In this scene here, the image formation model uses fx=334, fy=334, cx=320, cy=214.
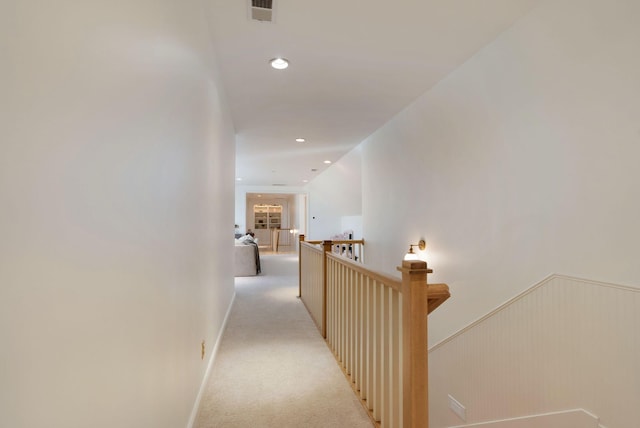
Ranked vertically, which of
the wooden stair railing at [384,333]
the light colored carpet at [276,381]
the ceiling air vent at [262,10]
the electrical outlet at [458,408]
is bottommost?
the electrical outlet at [458,408]

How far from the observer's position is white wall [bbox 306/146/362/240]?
747 cm

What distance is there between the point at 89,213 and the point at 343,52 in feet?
7.83

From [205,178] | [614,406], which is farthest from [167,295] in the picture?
[614,406]

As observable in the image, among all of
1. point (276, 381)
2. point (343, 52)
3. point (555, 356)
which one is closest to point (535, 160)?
point (555, 356)

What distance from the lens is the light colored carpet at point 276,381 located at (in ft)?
6.35

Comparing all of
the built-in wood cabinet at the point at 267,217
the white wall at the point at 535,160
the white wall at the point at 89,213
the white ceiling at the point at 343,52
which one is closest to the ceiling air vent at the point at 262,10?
the white ceiling at the point at 343,52

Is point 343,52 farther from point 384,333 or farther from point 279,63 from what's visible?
point 384,333

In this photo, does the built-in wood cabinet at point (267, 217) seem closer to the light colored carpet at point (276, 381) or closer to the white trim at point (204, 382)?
the light colored carpet at point (276, 381)

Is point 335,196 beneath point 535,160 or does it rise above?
above

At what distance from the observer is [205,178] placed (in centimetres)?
219

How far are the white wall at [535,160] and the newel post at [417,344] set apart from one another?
43.9 inches

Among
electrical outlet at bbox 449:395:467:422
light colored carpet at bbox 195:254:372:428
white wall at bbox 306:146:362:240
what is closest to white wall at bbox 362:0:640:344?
electrical outlet at bbox 449:395:467:422

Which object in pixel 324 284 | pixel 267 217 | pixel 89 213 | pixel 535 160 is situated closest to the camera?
pixel 89 213

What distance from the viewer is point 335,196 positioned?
9.89 metres
